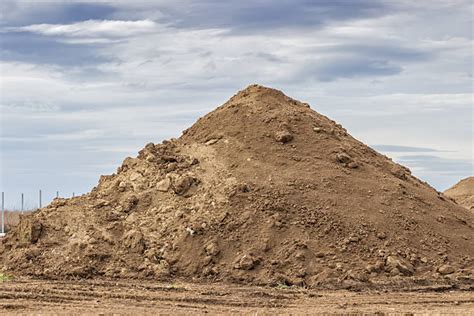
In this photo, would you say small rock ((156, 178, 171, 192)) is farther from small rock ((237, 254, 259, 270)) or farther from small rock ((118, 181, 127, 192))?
small rock ((237, 254, 259, 270))

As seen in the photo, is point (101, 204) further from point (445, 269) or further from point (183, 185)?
point (445, 269)

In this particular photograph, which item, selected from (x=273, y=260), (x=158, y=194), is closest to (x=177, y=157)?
(x=158, y=194)

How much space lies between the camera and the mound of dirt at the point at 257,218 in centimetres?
1800

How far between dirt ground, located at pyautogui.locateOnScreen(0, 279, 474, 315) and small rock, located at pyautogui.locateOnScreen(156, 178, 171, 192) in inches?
127

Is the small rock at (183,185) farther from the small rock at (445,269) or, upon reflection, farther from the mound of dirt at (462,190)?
the mound of dirt at (462,190)

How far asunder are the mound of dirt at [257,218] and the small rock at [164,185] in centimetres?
3

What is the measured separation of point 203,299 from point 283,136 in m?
6.66

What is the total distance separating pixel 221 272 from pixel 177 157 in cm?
424

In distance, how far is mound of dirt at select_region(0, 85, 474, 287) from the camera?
18.0 meters

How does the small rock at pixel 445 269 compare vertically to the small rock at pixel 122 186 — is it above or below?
below

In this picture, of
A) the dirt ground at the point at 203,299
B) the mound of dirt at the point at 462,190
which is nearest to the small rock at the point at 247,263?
the dirt ground at the point at 203,299

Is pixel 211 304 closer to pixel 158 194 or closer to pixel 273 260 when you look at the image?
pixel 273 260

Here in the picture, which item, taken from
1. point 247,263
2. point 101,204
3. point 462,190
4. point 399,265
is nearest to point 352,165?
point 399,265

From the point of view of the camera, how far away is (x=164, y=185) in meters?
20.5
